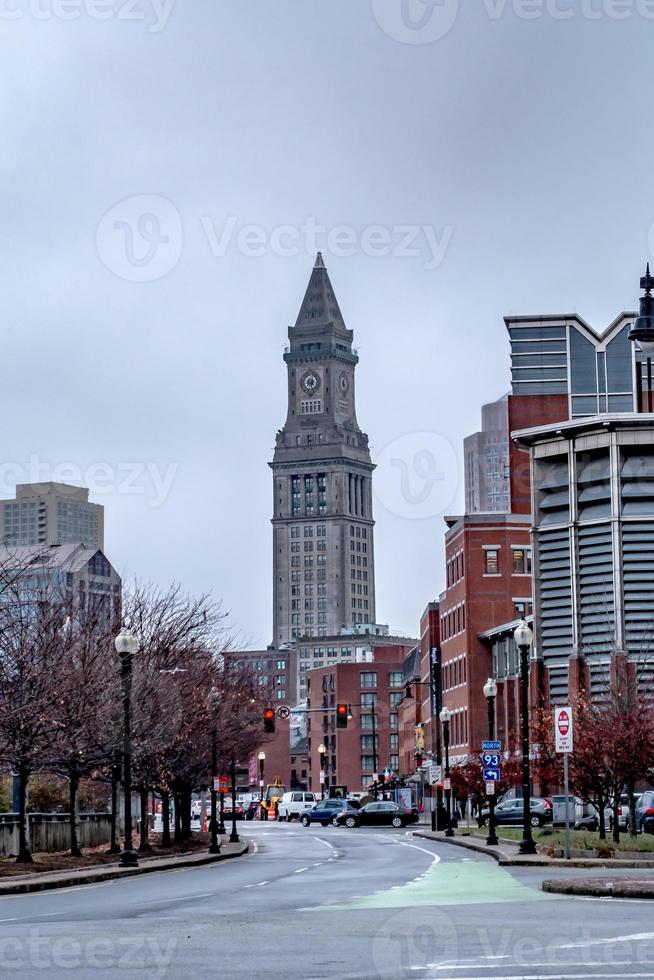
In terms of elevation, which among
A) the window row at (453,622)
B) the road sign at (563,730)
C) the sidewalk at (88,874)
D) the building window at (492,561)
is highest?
the building window at (492,561)

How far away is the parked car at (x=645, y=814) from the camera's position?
53938 millimetres

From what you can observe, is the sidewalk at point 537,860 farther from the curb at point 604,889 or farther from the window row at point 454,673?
the window row at point 454,673

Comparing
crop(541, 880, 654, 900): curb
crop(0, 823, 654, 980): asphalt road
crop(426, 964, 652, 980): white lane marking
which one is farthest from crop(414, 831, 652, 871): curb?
crop(426, 964, 652, 980): white lane marking

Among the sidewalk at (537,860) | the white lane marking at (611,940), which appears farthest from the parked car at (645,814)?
the white lane marking at (611,940)

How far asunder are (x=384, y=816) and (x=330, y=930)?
76.3 m

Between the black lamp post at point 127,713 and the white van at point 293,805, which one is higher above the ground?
the black lamp post at point 127,713

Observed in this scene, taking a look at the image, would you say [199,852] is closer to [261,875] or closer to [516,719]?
[261,875]

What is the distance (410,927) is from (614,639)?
195 feet

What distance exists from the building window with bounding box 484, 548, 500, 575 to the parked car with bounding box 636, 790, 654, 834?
4514 cm

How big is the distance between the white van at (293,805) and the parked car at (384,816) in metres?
32.1

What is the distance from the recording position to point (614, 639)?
77.5 meters

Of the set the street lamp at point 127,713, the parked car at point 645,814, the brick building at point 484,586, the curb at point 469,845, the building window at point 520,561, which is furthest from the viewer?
the building window at point 520,561

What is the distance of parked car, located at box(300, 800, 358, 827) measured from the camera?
105450 mm

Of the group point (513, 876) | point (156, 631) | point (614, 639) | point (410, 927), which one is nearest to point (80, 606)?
point (156, 631)
